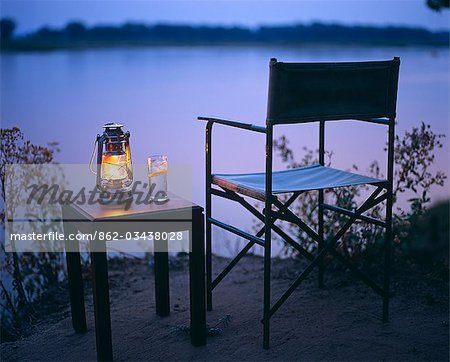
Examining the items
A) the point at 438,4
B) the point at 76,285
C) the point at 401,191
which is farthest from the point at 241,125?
the point at 438,4

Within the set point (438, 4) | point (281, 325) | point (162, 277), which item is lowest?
point (281, 325)

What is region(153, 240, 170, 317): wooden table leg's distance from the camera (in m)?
2.62

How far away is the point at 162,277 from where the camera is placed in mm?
2680

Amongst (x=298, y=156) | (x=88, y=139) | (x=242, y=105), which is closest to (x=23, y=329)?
(x=298, y=156)

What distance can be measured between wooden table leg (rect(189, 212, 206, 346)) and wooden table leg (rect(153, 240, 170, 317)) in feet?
1.03

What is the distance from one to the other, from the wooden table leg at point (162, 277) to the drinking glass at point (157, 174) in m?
0.30

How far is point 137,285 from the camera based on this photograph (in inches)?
127

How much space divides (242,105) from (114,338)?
6631 mm

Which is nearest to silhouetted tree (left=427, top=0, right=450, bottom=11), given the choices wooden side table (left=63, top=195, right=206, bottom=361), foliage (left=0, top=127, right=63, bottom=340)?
wooden side table (left=63, top=195, right=206, bottom=361)

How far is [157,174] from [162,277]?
20.0 inches

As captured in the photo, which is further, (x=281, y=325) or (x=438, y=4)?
(x=438, y=4)

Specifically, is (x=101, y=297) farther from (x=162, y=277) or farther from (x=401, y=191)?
(x=401, y=191)

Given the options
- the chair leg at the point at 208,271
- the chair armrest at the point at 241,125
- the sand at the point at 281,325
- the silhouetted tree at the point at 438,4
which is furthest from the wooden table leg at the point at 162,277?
the silhouetted tree at the point at 438,4

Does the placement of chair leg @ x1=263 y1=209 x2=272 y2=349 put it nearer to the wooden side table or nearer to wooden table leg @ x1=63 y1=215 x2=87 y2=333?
the wooden side table
